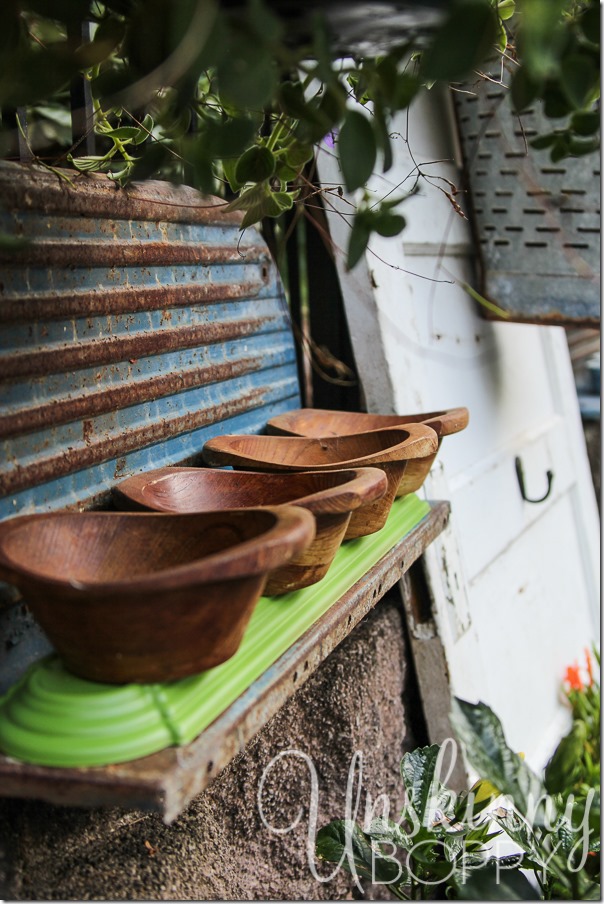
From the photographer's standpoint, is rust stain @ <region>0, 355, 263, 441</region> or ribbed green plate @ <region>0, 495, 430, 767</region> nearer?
ribbed green plate @ <region>0, 495, 430, 767</region>

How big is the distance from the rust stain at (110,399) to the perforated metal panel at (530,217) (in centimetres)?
88

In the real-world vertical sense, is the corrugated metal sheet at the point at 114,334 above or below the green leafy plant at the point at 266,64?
below

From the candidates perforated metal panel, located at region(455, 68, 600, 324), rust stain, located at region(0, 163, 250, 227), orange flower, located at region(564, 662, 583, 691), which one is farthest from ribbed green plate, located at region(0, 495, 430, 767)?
orange flower, located at region(564, 662, 583, 691)

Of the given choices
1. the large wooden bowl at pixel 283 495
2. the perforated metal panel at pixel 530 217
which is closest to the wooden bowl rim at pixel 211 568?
the large wooden bowl at pixel 283 495

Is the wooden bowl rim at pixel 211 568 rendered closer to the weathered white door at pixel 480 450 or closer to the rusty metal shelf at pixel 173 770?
the rusty metal shelf at pixel 173 770

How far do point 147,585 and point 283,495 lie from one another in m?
0.37

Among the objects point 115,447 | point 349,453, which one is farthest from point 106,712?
point 349,453

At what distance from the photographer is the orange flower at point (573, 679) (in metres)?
2.24

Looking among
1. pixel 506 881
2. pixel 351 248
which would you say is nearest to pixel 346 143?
pixel 351 248

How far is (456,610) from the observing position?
5.03 ft

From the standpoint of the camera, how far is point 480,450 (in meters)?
1.86

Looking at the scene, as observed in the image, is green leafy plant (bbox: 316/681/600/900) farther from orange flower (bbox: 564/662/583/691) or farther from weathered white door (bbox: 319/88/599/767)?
orange flower (bbox: 564/662/583/691)

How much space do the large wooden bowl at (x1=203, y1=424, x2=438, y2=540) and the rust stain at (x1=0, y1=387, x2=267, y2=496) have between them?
42 mm

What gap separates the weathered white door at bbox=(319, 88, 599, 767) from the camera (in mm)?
1492
